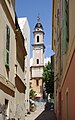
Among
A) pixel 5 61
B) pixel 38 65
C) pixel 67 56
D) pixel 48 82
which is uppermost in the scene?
pixel 38 65

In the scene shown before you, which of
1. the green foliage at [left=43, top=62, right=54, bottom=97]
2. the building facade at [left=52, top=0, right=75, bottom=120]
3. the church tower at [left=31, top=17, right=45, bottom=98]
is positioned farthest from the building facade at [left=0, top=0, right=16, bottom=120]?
the church tower at [left=31, top=17, right=45, bottom=98]

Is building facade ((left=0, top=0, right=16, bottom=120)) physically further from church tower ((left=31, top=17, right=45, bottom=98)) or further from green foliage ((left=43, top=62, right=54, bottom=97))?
church tower ((left=31, top=17, right=45, bottom=98))

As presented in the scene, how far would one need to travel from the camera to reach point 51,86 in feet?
184

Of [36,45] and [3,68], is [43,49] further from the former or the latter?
[3,68]

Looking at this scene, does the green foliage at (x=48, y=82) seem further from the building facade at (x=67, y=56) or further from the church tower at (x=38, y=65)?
the building facade at (x=67, y=56)

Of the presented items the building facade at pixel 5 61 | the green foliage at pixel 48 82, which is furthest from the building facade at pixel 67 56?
the green foliage at pixel 48 82

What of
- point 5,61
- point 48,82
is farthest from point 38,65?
point 5,61

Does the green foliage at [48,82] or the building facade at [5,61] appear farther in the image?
the green foliage at [48,82]

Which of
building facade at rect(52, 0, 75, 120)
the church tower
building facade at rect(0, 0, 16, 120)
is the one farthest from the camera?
the church tower

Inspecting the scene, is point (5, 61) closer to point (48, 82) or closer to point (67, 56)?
point (67, 56)

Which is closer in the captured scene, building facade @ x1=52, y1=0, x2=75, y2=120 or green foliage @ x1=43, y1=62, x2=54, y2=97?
building facade @ x1=52, y1=0, x2=75, y2=120

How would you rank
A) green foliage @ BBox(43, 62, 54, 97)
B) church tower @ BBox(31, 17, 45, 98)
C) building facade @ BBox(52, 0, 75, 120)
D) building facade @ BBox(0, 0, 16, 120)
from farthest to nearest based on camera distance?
1. church tower @ BBox(31, 17, 45, 98)
2. green foliage @ BBox(43, 62, 54, 97)
3. building facade @ BBox(0, 0, 16, 120)
4. building facade @ BBox(52, 0, 75, 120)

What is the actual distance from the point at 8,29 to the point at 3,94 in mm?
2274

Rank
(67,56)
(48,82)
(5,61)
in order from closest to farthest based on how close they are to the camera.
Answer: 1. (67,56)
2. (5,61)
3. (48,82)
